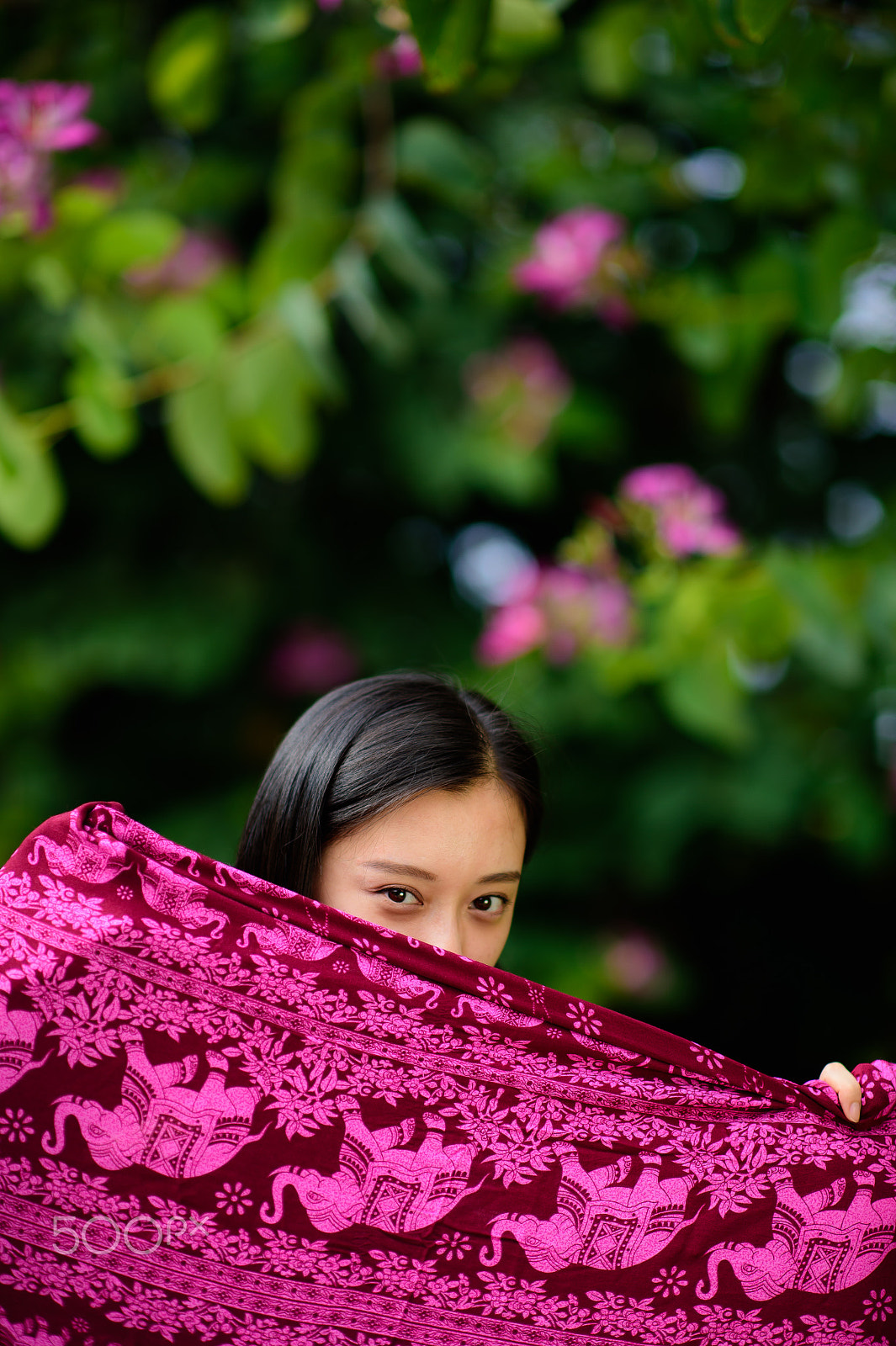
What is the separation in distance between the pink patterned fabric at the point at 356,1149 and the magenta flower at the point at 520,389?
5.01ft

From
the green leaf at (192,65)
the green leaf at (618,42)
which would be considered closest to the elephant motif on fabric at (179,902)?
the green leaf at (192,65)

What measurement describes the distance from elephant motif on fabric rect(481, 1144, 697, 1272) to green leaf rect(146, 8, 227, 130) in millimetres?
1531

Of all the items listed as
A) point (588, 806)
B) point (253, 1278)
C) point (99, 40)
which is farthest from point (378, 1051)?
point (99, 40)

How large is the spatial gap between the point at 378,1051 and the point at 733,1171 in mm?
309

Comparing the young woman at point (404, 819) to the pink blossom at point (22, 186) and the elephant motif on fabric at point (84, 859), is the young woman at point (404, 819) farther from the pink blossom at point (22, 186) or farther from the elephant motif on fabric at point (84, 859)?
the pink blossom at point (22, 186)

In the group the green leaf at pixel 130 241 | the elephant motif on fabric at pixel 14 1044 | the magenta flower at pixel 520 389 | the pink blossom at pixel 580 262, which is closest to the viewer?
the elephant motif on fabric at pixel 14 1044

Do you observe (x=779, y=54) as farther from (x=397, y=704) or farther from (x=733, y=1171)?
(x=733, y=1171)

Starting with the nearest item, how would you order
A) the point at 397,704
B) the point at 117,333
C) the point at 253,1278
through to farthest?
1. the point at 253,1278
2. the point at 397,704
3. the point at 117,333

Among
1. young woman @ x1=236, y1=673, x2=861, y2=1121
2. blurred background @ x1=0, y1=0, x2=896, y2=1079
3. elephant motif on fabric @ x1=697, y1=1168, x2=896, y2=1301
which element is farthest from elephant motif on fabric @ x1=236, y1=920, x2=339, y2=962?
blurred background @ x1=0, y1=0, x2=896, y2=1079

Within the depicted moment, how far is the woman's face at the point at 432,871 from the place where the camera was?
3.41ft

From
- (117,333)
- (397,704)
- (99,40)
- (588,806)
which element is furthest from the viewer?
(588,806)

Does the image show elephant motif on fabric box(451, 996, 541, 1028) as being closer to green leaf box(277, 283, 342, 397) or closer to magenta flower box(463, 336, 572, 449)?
green leaf box(277, 283, 342, 397)

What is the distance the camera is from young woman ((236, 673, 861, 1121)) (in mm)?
1043

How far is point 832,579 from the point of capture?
5.28 ft
